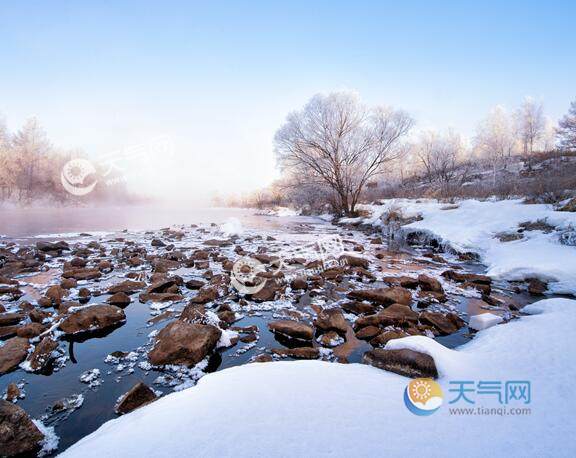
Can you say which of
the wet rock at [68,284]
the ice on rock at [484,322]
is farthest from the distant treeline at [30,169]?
the ice on rock at [484,322]

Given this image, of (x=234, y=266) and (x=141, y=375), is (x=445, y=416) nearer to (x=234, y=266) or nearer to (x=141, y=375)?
(x=141, y=375)

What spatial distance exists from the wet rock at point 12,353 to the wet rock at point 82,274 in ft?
9.36

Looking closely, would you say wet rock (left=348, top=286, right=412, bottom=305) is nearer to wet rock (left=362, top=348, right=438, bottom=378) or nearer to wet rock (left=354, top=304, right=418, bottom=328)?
wet rock (left=354, top=304, right=418, bottom=328)

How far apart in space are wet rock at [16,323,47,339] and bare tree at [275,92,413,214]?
17.7 m

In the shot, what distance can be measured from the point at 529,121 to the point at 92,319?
6343 cm

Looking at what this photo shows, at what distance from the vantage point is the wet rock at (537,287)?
4920 millimetres

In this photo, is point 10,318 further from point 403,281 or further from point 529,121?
point 529,121

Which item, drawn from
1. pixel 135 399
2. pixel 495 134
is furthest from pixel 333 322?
pixel 495 134

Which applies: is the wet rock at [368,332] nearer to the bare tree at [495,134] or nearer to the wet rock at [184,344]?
the wet rock at [184,344]

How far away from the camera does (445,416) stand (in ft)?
5.60

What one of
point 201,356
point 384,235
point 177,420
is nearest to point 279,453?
point 177,420

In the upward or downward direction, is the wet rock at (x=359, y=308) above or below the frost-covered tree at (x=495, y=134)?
below

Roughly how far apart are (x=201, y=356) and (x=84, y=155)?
61456mm

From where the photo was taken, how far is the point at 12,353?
292 cm
